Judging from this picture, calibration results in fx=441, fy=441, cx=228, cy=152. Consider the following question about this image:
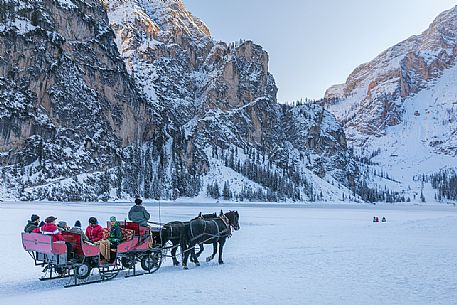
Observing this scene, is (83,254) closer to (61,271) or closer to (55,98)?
(61,271)

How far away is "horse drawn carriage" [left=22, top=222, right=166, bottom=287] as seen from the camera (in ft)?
51.4

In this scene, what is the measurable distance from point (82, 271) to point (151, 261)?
12.1ft

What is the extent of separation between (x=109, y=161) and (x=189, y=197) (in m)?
41.5

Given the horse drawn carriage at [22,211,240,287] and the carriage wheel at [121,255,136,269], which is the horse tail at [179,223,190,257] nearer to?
the horse drawn carriage at [22,211,240,287]

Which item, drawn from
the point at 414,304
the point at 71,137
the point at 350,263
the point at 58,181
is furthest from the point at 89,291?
the point at 71,137

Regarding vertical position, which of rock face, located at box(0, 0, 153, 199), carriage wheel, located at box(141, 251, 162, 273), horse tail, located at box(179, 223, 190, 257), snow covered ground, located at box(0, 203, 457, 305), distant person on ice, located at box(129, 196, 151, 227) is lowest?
snow covered ground, located at box(0, 203, 457, 305)

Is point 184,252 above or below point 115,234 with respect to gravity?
below

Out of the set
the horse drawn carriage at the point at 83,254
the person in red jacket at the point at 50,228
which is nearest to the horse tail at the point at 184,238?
the horse drawn carriage at the point at 83,254

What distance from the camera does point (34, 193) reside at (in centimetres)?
13488

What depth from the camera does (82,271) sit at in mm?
16344

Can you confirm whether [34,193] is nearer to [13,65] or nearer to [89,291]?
[13,65]

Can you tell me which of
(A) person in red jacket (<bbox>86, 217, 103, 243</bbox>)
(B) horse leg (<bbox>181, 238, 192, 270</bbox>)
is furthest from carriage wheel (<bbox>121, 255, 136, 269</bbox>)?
(B) horse leg (<bbox>181, 238, 192, 270</bbox>)

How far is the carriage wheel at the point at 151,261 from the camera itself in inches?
755

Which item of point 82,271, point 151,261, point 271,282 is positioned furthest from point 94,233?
point 271,282
